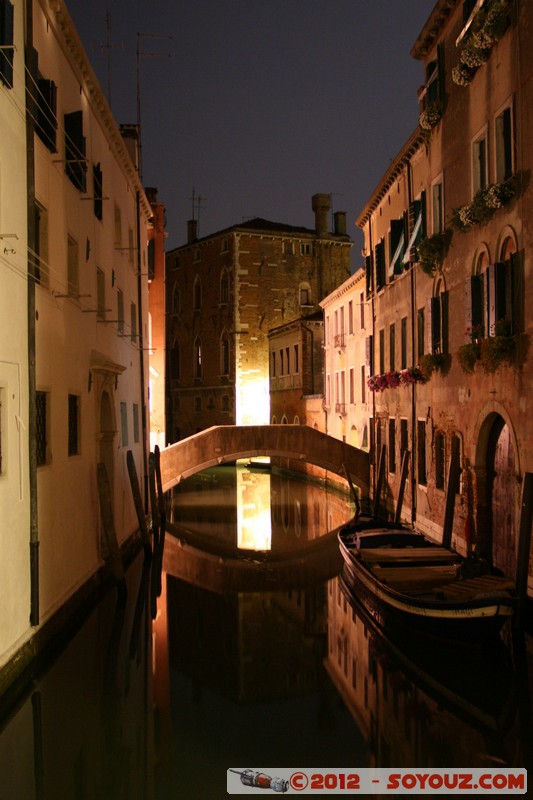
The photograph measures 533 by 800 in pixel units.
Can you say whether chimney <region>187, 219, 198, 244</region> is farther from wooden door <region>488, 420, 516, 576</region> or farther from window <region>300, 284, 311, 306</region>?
wooden door <region>488, 420, 516, 576</region>

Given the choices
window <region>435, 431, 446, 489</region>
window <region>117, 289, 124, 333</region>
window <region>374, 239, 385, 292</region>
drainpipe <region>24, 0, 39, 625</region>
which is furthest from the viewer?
window <region>374, 239, 385, 292</region>

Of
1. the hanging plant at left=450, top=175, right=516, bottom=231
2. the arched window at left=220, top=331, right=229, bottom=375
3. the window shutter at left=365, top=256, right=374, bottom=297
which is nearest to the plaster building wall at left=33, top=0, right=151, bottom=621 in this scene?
the hanging plant at left=450, top=175, right=516, bottom=231

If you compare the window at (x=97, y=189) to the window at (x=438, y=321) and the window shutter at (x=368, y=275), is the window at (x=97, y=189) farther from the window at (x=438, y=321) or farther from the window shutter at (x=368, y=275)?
the window shutter at (x=368, y=275)

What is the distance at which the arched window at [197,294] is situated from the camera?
3894 centimetres

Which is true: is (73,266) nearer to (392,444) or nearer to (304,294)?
(392,444)

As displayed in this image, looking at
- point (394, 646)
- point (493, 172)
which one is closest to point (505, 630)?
Answer: point (394, 646)

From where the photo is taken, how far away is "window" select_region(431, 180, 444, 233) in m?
13.5

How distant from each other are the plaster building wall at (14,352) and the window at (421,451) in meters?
9.02

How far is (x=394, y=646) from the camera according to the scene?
911 centimetres

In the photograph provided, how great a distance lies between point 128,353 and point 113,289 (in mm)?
1957

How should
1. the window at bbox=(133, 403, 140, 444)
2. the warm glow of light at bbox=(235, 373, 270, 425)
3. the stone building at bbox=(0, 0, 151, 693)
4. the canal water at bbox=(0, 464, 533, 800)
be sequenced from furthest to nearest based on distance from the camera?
the warm glow of light at bbox=(235, 373, 270, 425), the window at bbox=(133, 403, 140, 444), the stone building at bbox=(0, 0, 151, 693), the canal water at bbox=(0, 464, 533, 800)

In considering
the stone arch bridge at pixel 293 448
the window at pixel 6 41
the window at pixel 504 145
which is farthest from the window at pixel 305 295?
the window at pixel 6 41

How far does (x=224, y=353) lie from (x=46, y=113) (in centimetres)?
2858

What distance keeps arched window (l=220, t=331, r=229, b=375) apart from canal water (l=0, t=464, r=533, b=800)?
24787 mm
